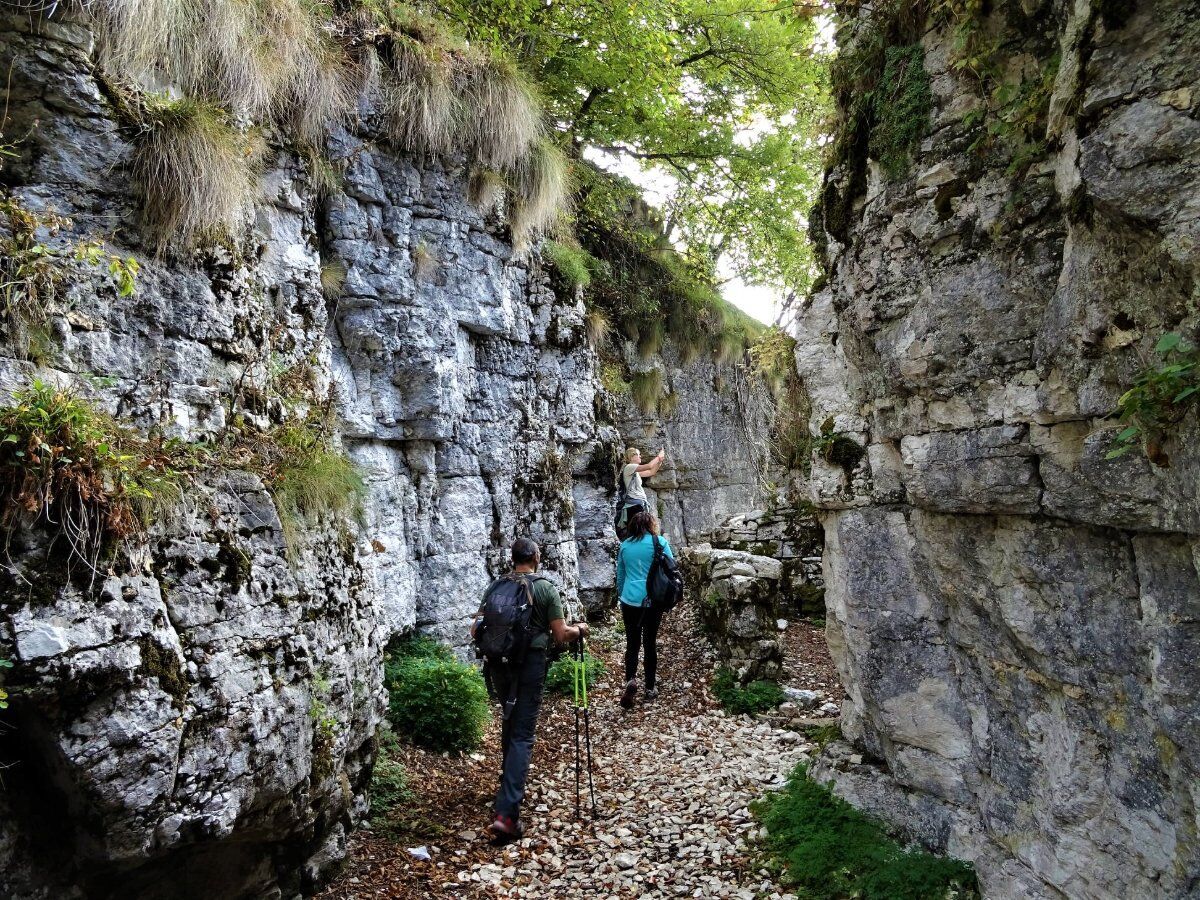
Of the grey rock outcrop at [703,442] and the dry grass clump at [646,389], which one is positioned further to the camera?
the grey rock outcrop at [703,442]

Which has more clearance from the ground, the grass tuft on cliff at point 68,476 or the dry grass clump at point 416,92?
the dry grass clump at point 416,92

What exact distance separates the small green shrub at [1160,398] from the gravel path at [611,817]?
3364mm

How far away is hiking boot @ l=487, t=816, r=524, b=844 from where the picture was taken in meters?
5.18

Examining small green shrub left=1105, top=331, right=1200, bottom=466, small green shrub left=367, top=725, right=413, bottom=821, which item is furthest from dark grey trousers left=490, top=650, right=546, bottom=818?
small green shrub left=1105, top=331, right=1200, bottom=466

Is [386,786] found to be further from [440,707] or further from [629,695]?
[629,695]

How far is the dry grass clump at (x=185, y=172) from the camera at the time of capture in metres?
4.32

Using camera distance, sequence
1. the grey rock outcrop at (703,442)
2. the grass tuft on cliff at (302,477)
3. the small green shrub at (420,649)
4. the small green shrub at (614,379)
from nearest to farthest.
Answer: the grass tuft on cliff at (302,477) < the small green shrub at (420,649) < the small green shrub at (614,379) < the grey rock outcrop at (703,442)

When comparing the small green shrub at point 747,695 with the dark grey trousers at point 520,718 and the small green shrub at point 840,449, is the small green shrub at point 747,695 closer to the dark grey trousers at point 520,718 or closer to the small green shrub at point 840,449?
the dark grey trousers at point 520,718

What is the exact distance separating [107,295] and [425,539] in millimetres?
4583

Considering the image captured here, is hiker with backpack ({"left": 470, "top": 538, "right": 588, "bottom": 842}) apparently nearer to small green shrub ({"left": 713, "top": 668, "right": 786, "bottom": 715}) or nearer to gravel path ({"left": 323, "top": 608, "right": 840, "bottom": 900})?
gravel path ({"left": 323, "top": 608, "right": 840, "bottom": 900})

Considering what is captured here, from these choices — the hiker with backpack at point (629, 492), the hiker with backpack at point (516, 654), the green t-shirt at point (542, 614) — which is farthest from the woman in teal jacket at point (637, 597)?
the hiker with backpack at point (629, 492)

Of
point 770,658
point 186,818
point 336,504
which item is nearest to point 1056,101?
point 336,504

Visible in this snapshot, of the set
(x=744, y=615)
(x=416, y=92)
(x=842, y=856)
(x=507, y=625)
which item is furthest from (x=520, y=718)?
(x=416, y=92)

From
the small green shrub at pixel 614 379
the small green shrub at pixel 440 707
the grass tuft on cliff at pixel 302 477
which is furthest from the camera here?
the small green shrub at pixel 614 379
